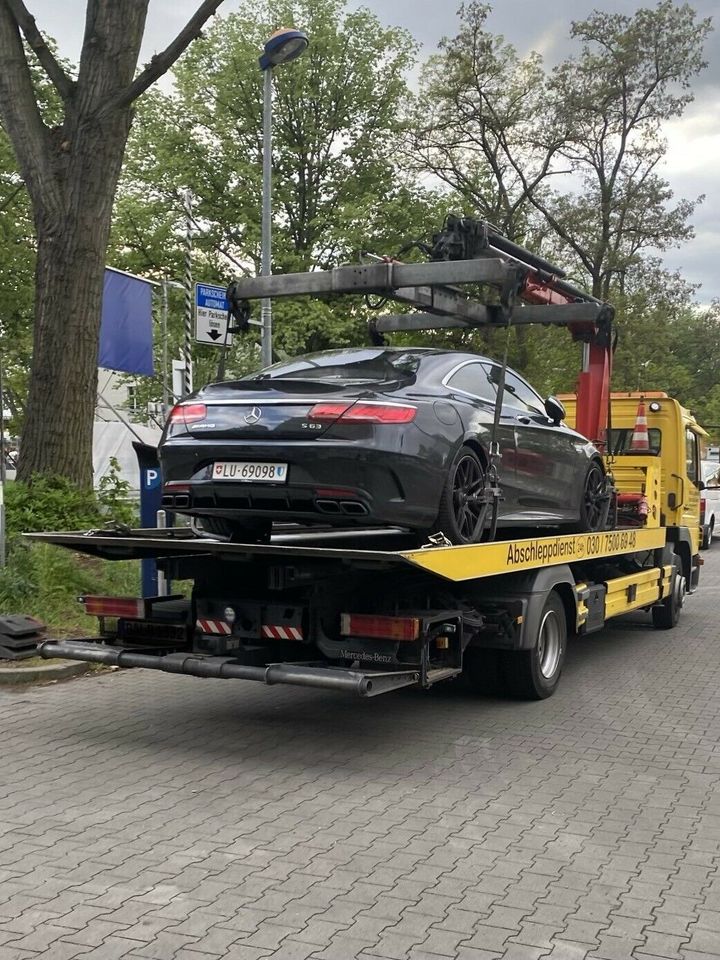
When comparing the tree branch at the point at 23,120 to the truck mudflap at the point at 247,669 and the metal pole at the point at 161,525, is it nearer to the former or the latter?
the metal pole at the point at 161,525

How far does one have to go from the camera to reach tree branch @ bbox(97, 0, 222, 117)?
11281 millimetres

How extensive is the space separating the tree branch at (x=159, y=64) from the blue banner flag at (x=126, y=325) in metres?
3.18

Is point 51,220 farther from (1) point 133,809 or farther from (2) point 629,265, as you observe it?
(2) point 629,265

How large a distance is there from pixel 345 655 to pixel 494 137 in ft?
82.4

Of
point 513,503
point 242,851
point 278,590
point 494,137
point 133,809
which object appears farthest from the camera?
point 494,137

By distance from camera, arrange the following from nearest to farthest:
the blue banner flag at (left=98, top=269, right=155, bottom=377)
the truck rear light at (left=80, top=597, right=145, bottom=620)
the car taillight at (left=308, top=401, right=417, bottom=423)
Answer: the car taillight at (left=308, top=401, right=417, bottom=423), the truck rear light at (left=80, top=597, right=145, bottom=620), the blue banner flag at (left=98, top=269, right=155, bottom=377)

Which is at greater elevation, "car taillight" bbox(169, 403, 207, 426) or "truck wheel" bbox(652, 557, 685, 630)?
"car taillight" bbox(169, 403, 207, 426)

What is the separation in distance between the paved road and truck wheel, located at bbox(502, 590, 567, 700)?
157mm

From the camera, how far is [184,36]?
1158 centimetres

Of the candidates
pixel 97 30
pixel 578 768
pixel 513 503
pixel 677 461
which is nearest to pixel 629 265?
pixel 677 461

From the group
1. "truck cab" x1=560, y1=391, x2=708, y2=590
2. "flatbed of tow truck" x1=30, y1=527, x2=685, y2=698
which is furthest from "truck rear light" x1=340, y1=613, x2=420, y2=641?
"truck cab" x1=560, y1=391, x2=708, y2=590

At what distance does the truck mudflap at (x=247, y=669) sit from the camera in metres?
5.60

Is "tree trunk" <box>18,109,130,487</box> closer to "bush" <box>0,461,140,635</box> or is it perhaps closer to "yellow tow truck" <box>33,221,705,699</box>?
"bush" <box>0,461,140,635</box>

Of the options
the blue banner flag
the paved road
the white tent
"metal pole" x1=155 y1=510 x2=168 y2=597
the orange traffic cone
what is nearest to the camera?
the paved road
